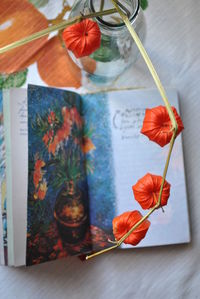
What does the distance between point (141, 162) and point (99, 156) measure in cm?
6

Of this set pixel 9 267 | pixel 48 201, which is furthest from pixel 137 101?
pixel 9 267

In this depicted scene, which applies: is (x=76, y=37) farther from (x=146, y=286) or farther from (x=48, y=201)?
(x=146, y=286)

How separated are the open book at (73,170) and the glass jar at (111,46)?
0.03 meters

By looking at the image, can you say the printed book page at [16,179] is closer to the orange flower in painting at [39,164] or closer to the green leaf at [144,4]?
the orange flower in painting at [39,164]

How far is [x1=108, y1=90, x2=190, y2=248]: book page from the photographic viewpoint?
495 mm

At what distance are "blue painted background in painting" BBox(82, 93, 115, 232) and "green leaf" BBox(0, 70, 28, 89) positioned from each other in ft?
0.29

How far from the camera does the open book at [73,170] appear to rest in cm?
45

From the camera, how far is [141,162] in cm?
50

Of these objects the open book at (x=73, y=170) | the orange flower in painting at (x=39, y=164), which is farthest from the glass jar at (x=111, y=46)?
the orange flower in painting at (x=39, y=164)

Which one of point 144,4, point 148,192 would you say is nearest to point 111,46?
point 144,4

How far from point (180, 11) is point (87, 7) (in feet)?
0.55

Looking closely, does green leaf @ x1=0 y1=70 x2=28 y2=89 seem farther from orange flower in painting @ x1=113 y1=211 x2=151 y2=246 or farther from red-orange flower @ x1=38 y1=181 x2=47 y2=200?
orange flower in painting @ x1=113 y1=211 x2=151 y2=246

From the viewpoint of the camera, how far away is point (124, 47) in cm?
45

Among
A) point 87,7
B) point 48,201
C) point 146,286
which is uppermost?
point 87,7
